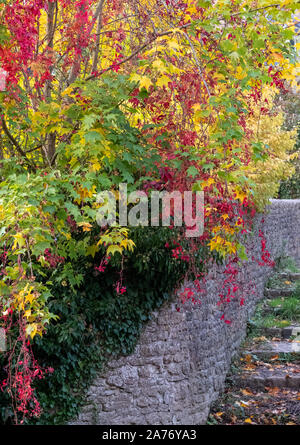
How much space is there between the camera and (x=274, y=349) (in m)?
8.51

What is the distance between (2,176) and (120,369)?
2.33 m

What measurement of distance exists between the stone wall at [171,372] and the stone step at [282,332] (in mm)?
1302

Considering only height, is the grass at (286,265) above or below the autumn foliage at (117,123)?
below

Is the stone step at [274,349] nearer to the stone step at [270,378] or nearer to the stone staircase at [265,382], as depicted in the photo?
the stone staircase at [265,382]

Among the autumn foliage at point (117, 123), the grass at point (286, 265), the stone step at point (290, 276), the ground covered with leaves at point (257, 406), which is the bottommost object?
the ground covered with leaves at point (257, 406)

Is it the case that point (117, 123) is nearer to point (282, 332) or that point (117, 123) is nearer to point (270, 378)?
point (270, 378)

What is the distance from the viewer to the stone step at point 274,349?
8352mm

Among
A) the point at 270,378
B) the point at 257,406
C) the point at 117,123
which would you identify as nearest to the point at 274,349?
the point at 270,378

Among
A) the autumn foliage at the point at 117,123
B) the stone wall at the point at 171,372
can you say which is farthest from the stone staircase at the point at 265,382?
the autumn foliage at the point at 117,123

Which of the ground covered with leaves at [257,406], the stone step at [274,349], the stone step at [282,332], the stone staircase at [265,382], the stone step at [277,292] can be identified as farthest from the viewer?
the stone step at [277,292]

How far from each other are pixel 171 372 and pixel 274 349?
2.84 m

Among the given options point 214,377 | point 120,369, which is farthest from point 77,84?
point 214,377

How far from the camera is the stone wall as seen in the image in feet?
18.5

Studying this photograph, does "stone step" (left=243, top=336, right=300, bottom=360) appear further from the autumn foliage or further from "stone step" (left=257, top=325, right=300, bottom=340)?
the autumn foliage
